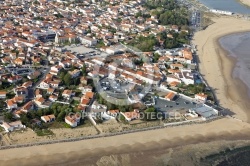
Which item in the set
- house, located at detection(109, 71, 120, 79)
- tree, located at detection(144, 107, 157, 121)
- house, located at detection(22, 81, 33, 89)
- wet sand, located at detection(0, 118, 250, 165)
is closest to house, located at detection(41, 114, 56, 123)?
wet sand, located at detection(0, 118, 250, 165)

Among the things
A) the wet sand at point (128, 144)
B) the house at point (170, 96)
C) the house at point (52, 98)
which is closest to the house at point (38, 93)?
the house at point (52, 98)

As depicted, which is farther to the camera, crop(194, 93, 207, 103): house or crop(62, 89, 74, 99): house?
crop(194, 93, 207, 103): house

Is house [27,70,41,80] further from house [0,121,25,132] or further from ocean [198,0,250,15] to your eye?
ocean [198,0,250,15]

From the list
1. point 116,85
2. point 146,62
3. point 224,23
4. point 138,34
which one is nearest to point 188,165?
point 116,85

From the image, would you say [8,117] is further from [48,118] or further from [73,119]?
[73,119]

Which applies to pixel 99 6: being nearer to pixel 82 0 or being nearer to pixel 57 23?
pixel 82 0

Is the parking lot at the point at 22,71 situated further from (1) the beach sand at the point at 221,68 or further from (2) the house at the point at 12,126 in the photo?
(1) the beach sand at the point at 221,68
